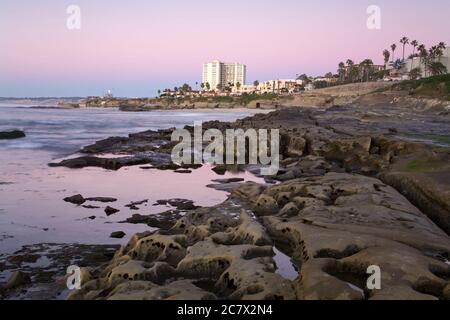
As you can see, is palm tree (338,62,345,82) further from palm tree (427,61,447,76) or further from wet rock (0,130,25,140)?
wet rock (0,130,25,140)

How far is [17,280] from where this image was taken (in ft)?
27.5

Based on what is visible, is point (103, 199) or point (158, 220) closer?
point (158, 220)

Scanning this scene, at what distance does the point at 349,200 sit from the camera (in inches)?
483

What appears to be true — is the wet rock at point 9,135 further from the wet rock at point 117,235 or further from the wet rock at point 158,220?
the wet rock at point 117,235

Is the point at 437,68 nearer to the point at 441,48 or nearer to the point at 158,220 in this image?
the point at 441,48

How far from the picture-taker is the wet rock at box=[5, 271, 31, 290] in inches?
324

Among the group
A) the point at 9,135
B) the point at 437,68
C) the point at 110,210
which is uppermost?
the point at 437,68

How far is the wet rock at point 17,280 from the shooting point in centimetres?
824

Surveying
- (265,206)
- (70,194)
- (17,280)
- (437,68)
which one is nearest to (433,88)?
(437,68)

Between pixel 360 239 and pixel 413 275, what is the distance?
1.82m

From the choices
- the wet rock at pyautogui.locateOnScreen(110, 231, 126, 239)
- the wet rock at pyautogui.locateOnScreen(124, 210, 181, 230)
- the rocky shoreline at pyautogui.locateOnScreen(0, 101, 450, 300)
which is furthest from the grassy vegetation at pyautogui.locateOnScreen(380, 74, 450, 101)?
the wet rock at pyautogui.locateOnScreen(110, 231, 126, 239)

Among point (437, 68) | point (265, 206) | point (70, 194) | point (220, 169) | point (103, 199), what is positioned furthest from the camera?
point (437, 68)

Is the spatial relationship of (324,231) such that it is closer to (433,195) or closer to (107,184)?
(433,195)

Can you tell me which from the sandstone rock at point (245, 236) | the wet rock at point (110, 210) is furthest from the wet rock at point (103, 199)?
the sandstone rock at point (245, 236)
